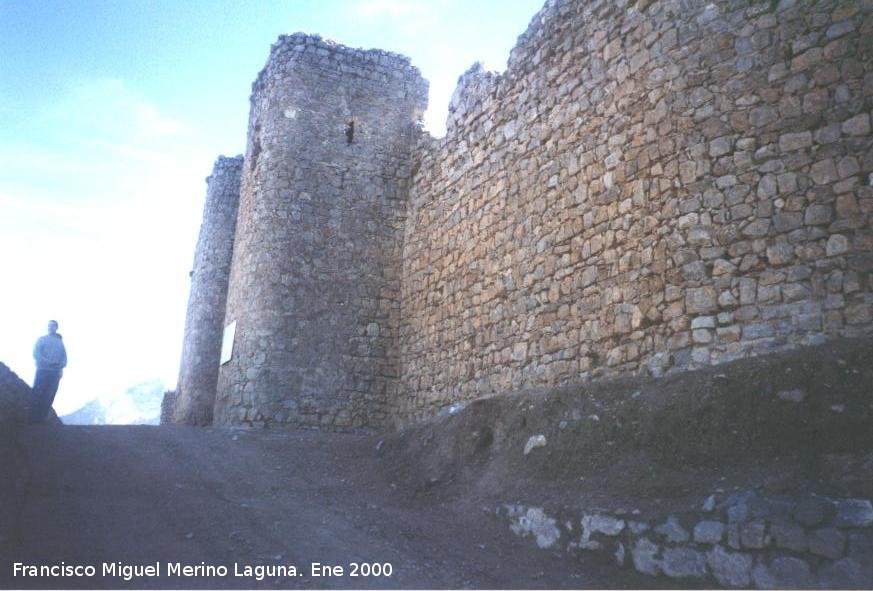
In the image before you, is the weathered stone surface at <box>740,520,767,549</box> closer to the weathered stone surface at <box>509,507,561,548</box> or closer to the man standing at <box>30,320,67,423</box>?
the weathered stone surface at <box>509,507,561,548</box>

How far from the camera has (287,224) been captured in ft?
36.2

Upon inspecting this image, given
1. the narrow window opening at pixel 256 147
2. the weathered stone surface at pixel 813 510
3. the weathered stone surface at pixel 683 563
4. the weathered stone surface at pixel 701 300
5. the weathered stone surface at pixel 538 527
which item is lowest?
the weathered stone surface at pixel 683 563

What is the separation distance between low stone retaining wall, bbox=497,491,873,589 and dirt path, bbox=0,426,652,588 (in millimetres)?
247

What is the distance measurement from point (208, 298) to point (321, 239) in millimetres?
4614

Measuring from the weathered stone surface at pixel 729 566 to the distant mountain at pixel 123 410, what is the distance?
30.5 meters

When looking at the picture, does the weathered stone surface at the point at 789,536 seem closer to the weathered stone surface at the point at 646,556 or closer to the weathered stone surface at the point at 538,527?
the weathered stone surface at the point at 646,556

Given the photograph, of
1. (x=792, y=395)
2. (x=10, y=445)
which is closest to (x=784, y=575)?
(x=792, y=395)

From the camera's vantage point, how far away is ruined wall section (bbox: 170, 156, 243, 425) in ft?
45.6

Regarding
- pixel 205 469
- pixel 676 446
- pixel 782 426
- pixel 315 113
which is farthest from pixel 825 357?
pixel 315 113

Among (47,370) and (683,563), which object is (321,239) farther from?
(683,563)

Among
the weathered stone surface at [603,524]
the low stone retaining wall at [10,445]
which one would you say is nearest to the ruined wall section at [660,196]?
the weathered stone surface at [603,524]

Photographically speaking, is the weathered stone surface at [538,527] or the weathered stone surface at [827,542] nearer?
the weathered stone surface at [827,542]

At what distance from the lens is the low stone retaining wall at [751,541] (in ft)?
13.0

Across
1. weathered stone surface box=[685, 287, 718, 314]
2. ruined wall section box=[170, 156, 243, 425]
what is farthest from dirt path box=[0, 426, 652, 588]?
ruined wall section box=[170, 156, 243, 425]
